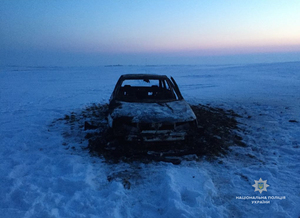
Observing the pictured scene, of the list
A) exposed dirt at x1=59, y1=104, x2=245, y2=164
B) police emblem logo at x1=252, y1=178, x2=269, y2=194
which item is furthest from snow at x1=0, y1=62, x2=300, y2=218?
exposed dirt at x1=59, y1=104, x2=245, y2=164

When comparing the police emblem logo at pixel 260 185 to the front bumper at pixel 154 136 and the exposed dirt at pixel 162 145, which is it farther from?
the front bumper at pixel 154 136

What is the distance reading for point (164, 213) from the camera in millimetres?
2596

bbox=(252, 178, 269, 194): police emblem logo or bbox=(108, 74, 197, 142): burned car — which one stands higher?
bbox=(108, 74, 197, 142): burned car

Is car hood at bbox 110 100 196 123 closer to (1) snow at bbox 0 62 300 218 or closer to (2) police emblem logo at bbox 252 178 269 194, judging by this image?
(1) snow at bbox 0 62 300 218

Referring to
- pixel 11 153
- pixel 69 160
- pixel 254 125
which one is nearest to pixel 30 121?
pixel 11 153

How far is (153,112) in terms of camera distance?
4219 mm

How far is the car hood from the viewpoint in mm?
4043

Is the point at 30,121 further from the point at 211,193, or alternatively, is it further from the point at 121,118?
the point at 211,193

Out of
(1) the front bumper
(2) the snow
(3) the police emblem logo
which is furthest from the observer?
→ (1) the front bumper

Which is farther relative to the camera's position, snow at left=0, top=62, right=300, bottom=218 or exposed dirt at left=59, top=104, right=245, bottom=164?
exposed dirt at left=59, top=104, right=245, bottom=164

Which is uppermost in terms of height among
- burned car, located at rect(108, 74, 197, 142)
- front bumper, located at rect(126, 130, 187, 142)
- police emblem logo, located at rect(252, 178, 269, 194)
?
burned car, located at rect(108, 74, 197, 142)

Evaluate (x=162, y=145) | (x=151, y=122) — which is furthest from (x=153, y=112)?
(x=162, y=145)

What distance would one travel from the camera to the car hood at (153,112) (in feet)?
13.3

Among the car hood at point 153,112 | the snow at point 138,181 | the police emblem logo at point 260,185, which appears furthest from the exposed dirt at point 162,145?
the police emblem logo at point 260,185
